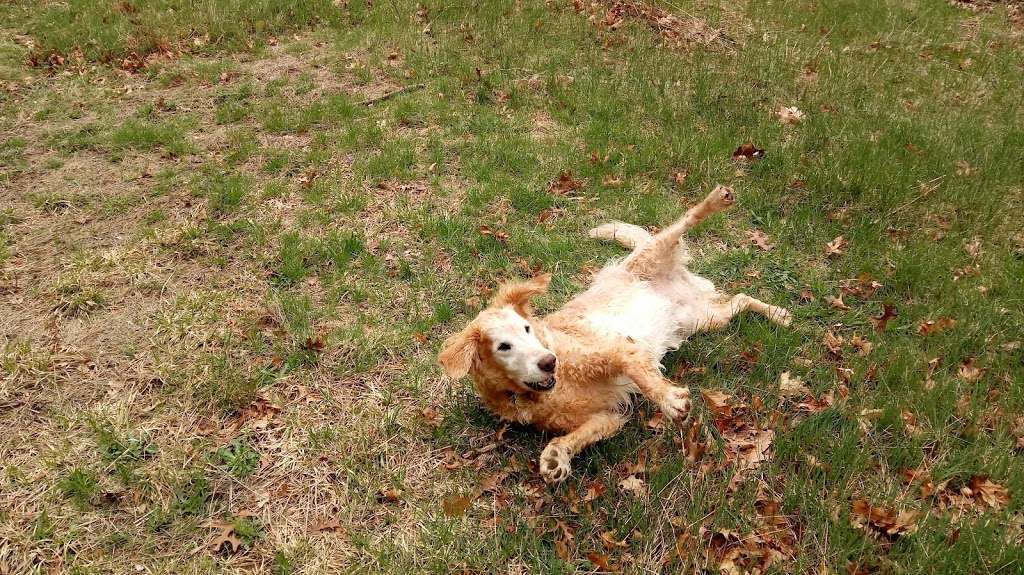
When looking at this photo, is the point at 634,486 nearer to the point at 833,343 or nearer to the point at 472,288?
the point at 833,343

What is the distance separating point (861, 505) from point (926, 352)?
1612mm

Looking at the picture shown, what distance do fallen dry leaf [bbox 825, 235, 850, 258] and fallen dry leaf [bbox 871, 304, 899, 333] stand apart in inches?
31.9

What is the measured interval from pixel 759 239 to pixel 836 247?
0.65m

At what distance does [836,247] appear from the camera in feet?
17.0

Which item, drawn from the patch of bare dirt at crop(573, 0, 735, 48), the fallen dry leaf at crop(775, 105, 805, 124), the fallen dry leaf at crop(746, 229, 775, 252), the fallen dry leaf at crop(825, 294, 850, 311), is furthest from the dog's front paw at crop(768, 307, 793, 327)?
the patch of bare dirt at crop(573, 0, 735, 48)

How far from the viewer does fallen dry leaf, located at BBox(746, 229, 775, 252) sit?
5375mm

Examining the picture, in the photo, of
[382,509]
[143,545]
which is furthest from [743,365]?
[143,545]

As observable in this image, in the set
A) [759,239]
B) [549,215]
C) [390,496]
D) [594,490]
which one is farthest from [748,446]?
[549,215]

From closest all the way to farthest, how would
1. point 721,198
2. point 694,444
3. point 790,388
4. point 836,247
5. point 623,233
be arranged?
1. point 694,444
2. point 790,388
3. point 721,198
4. point 836,247
5. point 623,233

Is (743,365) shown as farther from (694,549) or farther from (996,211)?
(996,211)

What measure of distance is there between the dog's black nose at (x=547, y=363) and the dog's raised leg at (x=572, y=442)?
0.43m

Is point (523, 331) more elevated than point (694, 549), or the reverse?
point (523, 331)

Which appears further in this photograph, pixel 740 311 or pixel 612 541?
pixel 740 311

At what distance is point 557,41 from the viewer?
9117 millimetres
